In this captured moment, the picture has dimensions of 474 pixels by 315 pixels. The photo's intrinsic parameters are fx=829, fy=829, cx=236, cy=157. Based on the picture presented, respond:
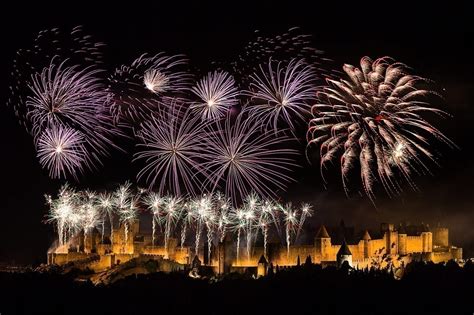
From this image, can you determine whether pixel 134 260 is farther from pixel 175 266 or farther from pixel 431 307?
pixel 431 307

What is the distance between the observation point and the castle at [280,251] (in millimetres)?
Result: 81312

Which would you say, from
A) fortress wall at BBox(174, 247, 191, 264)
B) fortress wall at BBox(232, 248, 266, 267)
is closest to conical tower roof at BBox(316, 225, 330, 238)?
fortress wall at BBox(232, 248, 266, 267)

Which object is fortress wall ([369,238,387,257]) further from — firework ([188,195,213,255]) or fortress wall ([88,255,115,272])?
fortress wall ([88,255,115,272])

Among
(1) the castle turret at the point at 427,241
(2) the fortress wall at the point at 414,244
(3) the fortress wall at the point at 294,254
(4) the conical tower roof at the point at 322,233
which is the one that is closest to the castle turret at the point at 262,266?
(3) the fortress wall at the point at 294,254

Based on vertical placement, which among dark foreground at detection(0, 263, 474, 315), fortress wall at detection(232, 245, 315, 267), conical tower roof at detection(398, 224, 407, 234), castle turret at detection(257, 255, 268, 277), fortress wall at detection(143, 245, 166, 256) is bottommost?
dark foreground at detection(0, 263, 474, 315)

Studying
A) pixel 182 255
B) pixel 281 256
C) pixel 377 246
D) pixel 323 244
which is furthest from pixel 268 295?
pixel 377 246

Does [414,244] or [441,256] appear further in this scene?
[414,244]

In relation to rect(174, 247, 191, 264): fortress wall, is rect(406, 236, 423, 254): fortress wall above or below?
above

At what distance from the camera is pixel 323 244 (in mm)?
84500

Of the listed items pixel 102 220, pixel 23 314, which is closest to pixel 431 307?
pixel 23 314

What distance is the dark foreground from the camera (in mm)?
44406

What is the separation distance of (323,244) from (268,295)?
3460 centimetres

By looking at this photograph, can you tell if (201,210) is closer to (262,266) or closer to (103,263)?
(262,266)

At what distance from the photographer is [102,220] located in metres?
93.1
